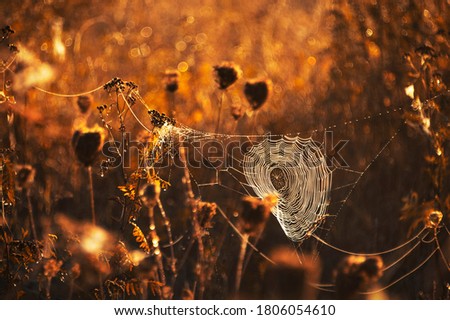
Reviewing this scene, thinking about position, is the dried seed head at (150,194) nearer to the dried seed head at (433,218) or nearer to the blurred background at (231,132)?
the blurred background at (231,132)

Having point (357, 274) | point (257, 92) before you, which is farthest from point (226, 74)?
point (357, 274)

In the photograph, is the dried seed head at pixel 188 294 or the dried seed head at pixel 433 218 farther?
the dried seed head at pixel 433 218

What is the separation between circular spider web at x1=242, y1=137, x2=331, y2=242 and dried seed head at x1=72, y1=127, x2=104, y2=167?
25.9 inches

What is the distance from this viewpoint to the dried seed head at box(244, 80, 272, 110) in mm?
2156

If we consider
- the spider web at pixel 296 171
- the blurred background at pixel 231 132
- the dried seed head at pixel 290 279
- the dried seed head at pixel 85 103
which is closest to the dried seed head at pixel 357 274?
the blurred background at pixel 231 132

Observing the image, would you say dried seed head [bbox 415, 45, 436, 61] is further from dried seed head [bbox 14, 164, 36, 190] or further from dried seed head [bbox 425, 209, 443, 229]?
dried seed head [bbox 14, 164, 36, 190]

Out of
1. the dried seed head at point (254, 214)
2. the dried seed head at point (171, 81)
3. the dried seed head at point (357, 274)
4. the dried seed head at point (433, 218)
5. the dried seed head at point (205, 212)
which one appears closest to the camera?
the dried seed head at point (357, 274)

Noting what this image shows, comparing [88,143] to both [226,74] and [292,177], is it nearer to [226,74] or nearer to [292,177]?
[226,74]

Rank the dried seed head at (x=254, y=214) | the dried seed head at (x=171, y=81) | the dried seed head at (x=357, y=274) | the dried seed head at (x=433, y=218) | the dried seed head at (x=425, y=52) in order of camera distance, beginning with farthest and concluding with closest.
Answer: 1. the dried seed head at (x=171, y=81)
2. the dried seed head at (x=425, y=52)
3. the dried seed head at (x=433, y=218)
4. the dried seed head at (x=254, y=214)
5. the dried seed head at (x=357, y=274)

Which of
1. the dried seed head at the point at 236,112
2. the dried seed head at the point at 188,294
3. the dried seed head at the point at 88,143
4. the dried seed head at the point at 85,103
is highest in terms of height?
the dried seed head at the point at 85,103

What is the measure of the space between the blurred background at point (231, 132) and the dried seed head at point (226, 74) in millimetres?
29

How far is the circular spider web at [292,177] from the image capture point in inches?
90.7

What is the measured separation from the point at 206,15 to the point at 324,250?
285 centimetres

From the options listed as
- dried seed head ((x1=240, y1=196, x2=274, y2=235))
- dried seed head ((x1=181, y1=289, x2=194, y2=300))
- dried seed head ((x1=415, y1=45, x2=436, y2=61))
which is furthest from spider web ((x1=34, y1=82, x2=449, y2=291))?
dried seed head ((x1=240, y1=196, x2=274, y2=235))
